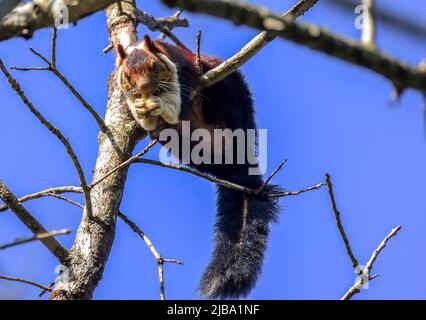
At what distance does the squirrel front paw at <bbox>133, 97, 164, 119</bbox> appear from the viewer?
5230 mm

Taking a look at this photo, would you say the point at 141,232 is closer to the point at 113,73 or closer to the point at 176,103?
the point at 176,103

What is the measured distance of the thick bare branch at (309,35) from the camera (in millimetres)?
1360

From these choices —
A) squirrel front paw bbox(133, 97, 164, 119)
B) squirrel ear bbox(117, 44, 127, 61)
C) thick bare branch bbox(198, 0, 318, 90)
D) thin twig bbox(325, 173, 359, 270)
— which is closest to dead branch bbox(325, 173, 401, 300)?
thin twig bbox(325, 173, 359, 270)

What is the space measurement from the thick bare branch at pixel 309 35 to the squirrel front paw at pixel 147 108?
12.5ft

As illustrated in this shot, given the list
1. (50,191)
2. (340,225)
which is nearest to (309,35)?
(340,225)

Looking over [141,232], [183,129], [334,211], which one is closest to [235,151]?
[183,129]

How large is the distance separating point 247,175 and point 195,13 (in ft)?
17.0

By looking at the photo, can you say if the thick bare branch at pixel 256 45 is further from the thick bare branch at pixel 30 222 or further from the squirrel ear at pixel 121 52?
the thick bare branch at pixel 30 222

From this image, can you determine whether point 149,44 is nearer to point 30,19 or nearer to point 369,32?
point 30,19

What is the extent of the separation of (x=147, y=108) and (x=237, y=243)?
159 cm

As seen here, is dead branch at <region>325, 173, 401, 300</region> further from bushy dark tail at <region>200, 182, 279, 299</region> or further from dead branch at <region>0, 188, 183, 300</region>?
bushy dark tail at <region>200, 182, 279, 299</region>

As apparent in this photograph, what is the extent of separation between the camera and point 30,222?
3738 mm
